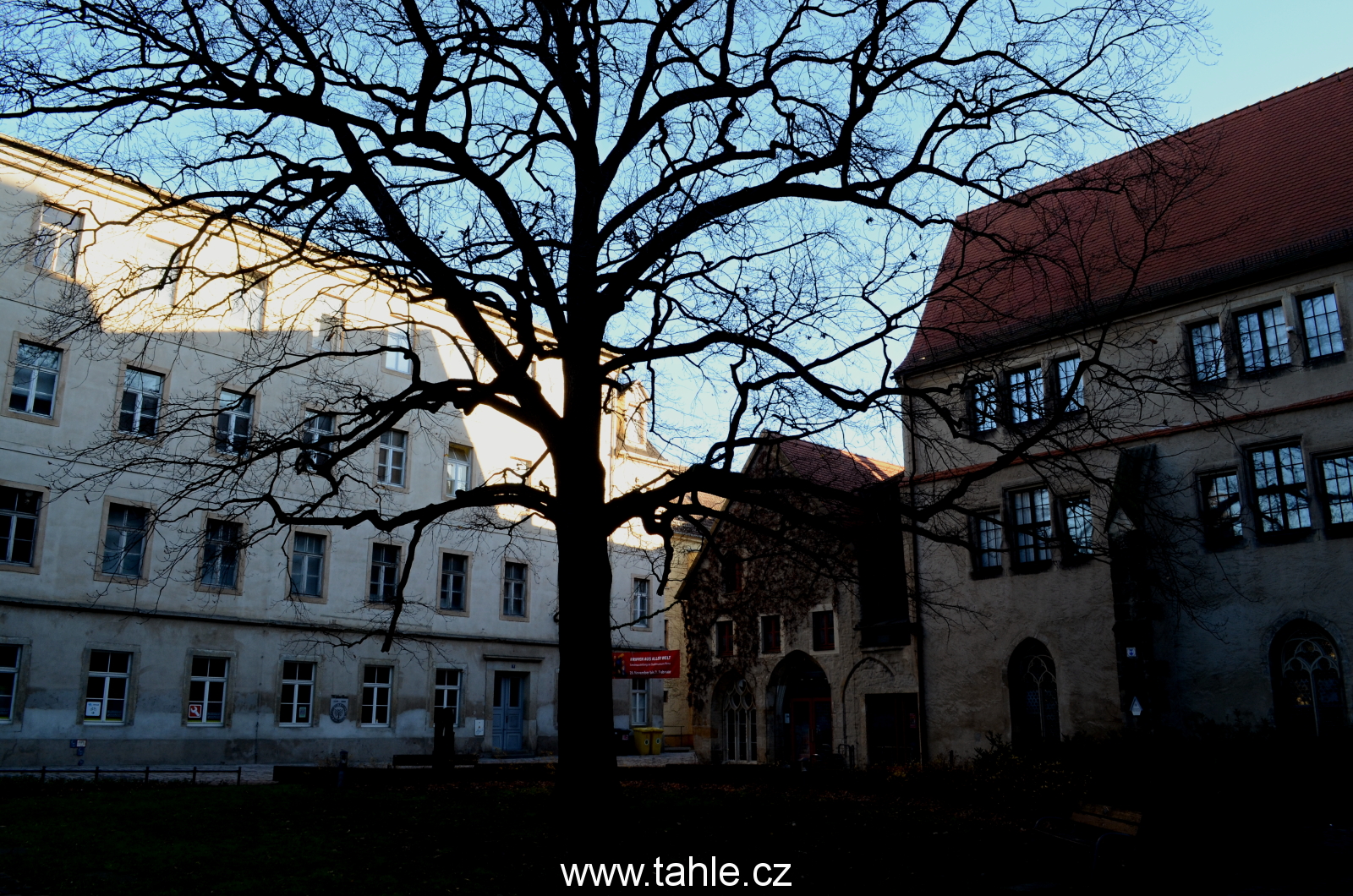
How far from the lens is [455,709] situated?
3891 centimetres

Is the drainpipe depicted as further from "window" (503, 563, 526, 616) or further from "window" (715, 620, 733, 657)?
"window" (503, 563, 526, 616)

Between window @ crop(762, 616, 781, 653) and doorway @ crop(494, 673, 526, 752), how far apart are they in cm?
1209

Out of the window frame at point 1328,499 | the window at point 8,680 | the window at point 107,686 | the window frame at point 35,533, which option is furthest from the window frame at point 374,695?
the window frame at point 1328,499

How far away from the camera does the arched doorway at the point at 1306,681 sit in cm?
2077

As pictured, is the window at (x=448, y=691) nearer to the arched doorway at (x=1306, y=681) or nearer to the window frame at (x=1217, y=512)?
the window frame at (x=1217, y=512)

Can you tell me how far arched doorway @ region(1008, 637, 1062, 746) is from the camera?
84.3 feet

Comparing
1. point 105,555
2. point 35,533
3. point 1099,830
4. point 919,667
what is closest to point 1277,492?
point 919,667

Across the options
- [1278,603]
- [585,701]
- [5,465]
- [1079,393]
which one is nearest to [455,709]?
[5,465]

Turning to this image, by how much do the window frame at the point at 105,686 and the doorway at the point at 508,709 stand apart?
14.0 m

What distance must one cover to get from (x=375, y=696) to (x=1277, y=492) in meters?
28.0

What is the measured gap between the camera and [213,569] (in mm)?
31922

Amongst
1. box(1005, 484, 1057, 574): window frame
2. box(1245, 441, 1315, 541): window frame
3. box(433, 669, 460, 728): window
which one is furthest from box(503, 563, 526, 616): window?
box(1245, 441, 1315, 541): window frame

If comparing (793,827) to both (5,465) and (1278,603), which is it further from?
(5,465)

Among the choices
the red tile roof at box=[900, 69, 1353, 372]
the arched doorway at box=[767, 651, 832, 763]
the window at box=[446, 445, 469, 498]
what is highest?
the red tile roof at box=[900, 69, 1353, 372]
